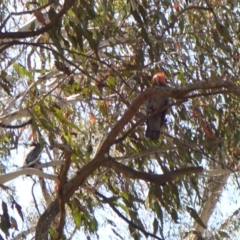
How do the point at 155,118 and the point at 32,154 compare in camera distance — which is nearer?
A: the point at 155,118

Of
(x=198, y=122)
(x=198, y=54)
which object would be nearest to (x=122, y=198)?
(x=198, y=122)

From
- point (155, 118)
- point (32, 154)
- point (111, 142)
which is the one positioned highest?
point (32, 154)

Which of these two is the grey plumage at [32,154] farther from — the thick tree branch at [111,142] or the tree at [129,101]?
the thick tree branch at [111,142]

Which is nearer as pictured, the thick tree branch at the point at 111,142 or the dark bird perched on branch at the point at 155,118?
the thick tree branch at the point at 111,142

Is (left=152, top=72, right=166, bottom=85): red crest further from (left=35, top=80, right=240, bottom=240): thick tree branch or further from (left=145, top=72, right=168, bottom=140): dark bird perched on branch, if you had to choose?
(left=35, top=80, right=240, bottom=240): thick tree branch

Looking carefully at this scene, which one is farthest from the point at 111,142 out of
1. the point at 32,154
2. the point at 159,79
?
the point at 32,154

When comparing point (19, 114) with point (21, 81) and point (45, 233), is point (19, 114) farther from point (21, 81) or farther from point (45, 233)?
point (45, 233)

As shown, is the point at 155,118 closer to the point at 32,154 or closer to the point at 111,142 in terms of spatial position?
the point at 32,154

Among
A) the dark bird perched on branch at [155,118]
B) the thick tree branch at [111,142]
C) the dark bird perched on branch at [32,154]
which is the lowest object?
the thick tree branch at [111,142]

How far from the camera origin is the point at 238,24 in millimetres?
5098

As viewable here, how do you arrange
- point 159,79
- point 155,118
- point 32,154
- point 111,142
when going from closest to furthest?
point 111,142 < point 159,79 < point 155,118 < point 32,154

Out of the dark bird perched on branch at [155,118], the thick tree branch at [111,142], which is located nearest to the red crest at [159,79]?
the dark bird perched on branch at [155,118]

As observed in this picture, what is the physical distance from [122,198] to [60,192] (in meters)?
0.84

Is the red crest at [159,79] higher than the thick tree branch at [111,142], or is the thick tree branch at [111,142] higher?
the red crest at [159,79]
